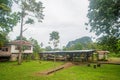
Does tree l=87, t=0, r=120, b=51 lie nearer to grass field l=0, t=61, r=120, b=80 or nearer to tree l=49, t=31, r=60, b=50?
grass field l=0, t=61, r=120, b=80

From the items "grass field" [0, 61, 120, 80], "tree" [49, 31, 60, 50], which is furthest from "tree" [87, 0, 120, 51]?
"tree" [49, 31, 60, 50]

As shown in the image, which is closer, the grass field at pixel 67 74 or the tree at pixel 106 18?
the grass field at pixel 67 74

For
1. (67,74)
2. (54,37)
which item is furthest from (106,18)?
(54,37)

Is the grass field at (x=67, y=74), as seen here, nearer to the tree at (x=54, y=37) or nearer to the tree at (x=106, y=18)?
the tree at (x=106, y=18)

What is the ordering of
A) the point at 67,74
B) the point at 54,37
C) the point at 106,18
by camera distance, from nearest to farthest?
the point at 67,74
the point at 106,18
the point at 54,37

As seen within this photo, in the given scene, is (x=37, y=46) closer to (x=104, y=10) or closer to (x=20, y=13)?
(x=20, y=13)

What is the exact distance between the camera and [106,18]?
1090 inches

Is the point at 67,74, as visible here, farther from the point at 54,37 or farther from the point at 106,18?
the point at 54,37

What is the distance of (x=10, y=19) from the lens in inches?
1107

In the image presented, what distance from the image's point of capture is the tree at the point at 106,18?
85.7 ft

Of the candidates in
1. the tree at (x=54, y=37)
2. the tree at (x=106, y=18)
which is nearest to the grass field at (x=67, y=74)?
the tree at (x=106, y=18)

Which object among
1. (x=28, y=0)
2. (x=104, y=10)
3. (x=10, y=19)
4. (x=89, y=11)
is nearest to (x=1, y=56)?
(x=28, y=0)

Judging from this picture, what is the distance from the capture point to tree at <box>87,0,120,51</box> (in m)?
26.1

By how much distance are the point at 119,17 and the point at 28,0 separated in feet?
66.1
